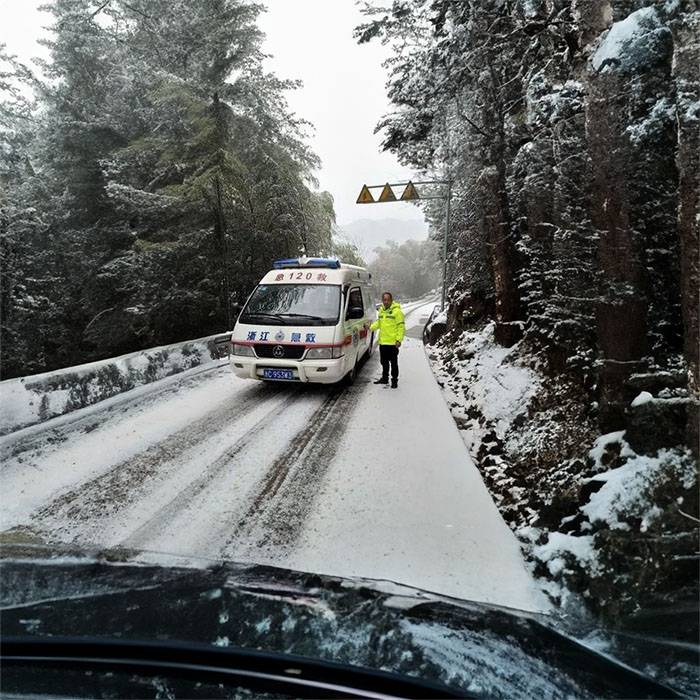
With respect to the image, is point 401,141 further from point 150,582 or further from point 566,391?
point 150,582

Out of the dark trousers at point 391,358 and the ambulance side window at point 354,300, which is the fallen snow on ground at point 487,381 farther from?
the ambulance side window at point 354,300

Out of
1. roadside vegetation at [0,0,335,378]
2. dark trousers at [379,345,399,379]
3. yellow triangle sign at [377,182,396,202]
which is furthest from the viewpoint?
yellow triangle sign at [377,182,396,202]

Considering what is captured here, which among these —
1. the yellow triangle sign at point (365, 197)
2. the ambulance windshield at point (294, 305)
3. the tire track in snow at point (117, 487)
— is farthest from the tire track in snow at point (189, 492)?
the yellow triangle sign at point (365, 197)

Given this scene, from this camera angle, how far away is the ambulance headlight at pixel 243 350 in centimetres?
842

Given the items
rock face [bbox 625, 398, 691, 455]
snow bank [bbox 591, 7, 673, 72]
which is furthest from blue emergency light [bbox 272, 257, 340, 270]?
rock face [bbox 625, 398, 691, 455]

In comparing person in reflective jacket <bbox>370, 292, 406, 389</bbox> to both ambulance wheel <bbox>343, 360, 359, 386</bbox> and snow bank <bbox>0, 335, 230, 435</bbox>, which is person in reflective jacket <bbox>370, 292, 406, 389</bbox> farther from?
snow bank <bbox>0, 335, 230, 435</bbox>

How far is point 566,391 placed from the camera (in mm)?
6973

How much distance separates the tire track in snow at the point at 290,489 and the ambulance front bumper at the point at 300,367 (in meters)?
0.86

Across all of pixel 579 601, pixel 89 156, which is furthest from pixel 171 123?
pixel 579 601

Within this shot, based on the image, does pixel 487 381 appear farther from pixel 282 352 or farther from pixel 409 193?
pixel 409 193

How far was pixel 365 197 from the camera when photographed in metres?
17.8

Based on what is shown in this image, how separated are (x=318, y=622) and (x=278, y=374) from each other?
657cm

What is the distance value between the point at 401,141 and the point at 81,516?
457 inches

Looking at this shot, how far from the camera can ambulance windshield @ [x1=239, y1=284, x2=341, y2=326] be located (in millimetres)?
8461
